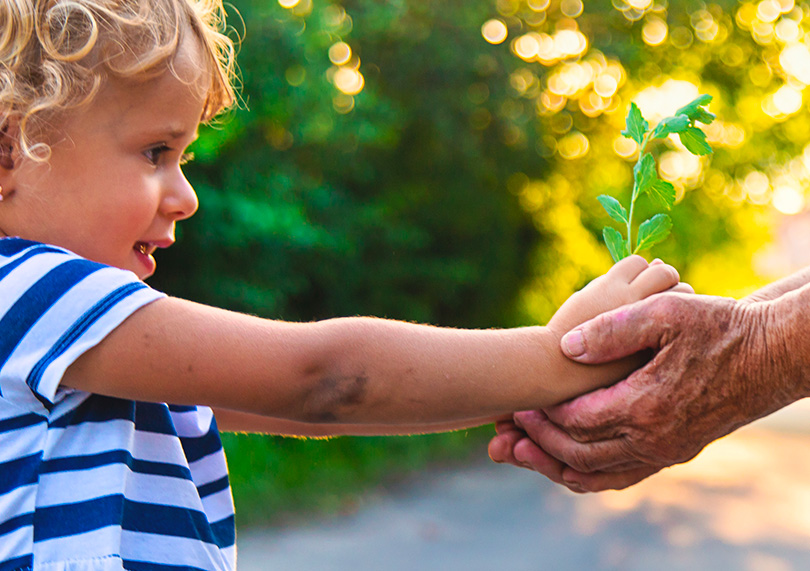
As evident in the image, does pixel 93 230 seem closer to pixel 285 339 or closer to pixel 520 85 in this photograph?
pixel 285 339

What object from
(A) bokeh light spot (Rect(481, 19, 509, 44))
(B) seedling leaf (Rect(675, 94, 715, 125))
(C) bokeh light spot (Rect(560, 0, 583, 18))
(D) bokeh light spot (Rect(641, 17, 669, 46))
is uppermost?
(C) bokeh light spot (Rect(560, 0, 583, 18))

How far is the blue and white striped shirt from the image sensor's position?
1133mm

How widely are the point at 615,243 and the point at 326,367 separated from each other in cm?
87

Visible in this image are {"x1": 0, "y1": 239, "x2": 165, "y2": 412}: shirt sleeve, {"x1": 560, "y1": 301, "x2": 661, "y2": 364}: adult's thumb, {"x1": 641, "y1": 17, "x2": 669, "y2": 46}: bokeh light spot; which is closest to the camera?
{"x1": 0, "y1": 239, "x2": 165, "y2": 412}: shirt sleeve

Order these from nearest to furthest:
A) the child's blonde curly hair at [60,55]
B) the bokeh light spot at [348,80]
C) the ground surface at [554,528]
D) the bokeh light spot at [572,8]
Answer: the child's blonde curly hair at [60,55]
the ground surface at [554,528]
the bokeh light spot at [348,80]
the bokeh light spot at [572,8]

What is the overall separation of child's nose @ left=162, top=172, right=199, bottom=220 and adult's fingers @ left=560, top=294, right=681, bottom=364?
814 millimetres

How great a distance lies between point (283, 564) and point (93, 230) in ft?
14.0

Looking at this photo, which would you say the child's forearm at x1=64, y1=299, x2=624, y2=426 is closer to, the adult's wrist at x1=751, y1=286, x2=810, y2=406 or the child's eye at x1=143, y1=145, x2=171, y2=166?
the child's eye at x1=143, y1=145, x2=171, y2=166

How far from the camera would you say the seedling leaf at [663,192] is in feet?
5.84

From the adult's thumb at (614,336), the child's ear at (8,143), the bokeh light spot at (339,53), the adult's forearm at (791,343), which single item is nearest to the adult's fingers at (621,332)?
the adult's thumb at (614,336)

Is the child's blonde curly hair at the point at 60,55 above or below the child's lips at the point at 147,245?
above

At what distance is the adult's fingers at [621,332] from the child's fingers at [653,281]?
0.12ft

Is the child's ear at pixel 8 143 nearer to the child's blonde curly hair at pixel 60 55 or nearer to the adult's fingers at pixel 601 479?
the child's blonde curly hair at pixel 60 55

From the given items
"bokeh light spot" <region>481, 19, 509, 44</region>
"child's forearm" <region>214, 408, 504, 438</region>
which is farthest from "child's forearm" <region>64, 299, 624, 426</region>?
"bokeh light spot" <region>481, 19, 509, 44</region>
